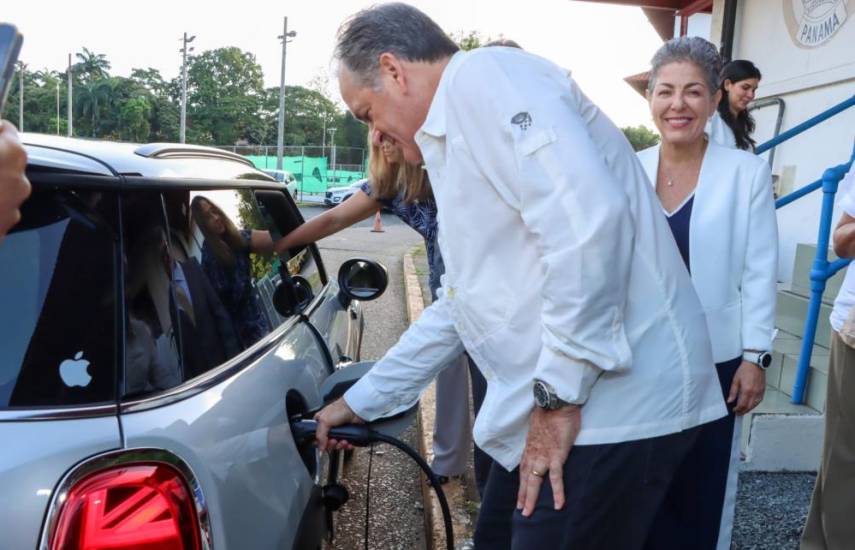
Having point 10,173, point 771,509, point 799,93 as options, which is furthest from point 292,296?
point 799,93

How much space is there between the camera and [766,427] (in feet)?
11.6

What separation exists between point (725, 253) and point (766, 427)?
1.71 meters

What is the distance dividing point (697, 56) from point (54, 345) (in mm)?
1982

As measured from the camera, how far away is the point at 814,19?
5.75 m

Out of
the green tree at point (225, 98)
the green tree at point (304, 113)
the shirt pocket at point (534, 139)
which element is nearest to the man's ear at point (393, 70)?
the shirt pocket at point (534, 139)

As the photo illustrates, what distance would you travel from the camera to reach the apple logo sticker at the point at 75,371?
1.34 meters

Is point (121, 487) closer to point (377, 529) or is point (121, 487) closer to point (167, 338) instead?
point (167, 338)

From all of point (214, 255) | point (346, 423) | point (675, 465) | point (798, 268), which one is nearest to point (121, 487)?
point (346, 423)

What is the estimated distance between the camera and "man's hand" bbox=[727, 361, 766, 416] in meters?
2.25

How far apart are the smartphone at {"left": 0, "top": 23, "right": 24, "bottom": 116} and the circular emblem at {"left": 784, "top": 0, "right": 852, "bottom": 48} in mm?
5792

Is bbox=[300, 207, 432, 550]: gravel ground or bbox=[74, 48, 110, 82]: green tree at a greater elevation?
bbox=[74, 48, 110, 82]: green tree

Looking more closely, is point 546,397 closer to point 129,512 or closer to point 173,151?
point 129,512

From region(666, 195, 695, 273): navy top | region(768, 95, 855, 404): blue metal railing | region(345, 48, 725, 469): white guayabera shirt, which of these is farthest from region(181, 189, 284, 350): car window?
region(768, 95, 855, 404): blue metal railing

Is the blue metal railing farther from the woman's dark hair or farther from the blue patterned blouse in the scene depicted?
the blue patterned blouse
